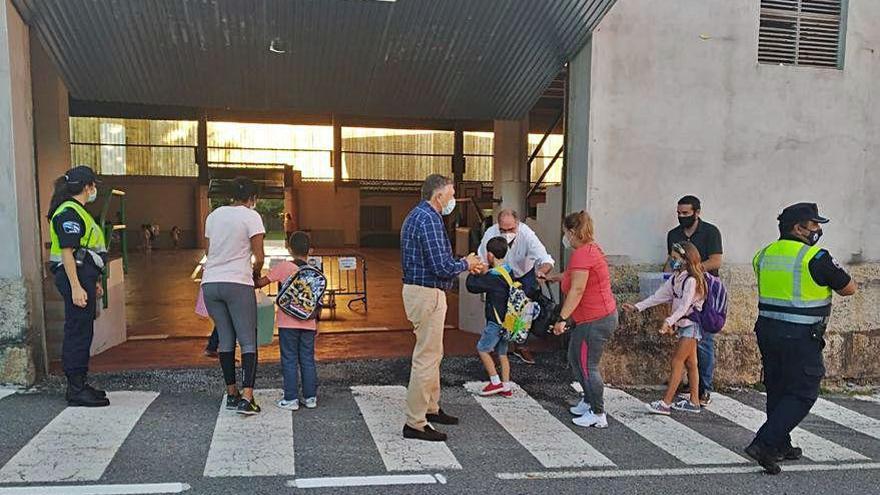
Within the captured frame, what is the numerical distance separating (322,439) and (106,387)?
255 centimetres

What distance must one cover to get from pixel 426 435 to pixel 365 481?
2.63ft

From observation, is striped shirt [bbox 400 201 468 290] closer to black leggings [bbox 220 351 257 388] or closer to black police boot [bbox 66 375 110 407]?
black leggings [bbox 220 351 257 388]

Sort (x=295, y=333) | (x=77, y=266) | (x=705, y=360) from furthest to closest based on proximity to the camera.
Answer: (x=705, y=360) < (x=295, y=333) < (x=77, y=266)

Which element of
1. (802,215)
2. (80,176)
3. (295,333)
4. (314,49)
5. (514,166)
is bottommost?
(295,333)

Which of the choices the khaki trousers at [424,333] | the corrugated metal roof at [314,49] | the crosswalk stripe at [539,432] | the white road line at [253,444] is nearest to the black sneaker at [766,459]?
the crosswalk stripe at [539,432]

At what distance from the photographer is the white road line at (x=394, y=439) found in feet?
13.8

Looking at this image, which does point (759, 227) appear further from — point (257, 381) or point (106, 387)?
point (106, 387)

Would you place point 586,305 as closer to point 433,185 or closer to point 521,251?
point 521,251

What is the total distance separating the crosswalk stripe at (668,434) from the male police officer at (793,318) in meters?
0.29

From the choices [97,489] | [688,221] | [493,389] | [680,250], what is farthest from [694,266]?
[97,489]

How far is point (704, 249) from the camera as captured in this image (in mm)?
5969

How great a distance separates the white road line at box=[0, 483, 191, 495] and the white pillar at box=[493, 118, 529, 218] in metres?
6.54

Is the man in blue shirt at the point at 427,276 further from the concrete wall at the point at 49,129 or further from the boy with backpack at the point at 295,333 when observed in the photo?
the concrete wall at the point at 49,129

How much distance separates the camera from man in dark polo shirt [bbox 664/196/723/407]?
232 inches
